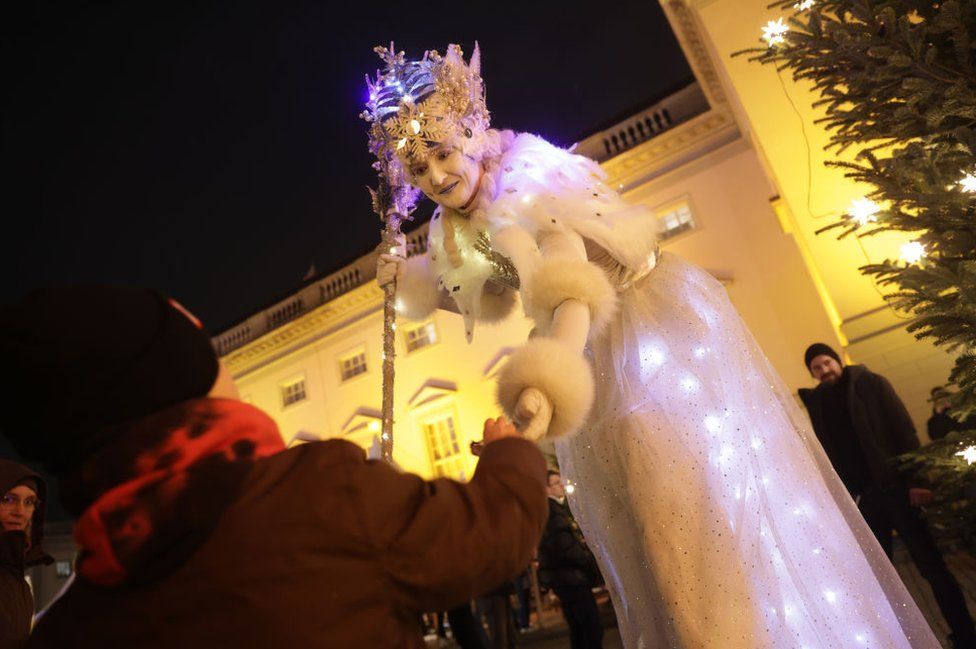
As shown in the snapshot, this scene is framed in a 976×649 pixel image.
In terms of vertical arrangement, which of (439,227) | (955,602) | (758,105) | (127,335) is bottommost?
(955,602)

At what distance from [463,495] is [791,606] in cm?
140

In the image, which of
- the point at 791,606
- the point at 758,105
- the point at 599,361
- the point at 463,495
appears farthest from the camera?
the point at 758,105

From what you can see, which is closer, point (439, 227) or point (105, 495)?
point (105, 495)

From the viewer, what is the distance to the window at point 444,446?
16.8m

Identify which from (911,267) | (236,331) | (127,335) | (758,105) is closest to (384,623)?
(127,335)

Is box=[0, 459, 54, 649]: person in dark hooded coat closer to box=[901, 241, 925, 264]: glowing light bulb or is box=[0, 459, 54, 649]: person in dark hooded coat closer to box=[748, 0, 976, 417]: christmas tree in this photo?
box=[748, 0, 976, 417]: christmas tree

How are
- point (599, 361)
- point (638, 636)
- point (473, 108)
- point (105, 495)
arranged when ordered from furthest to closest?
point (473, 108) → point (599, 361) → point (638, 636) → point (105, 495)

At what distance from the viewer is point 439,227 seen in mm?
2799

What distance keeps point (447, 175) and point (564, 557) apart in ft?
11.9

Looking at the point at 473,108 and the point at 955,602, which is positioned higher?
the point at 473,108

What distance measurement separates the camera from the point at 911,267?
3266mm

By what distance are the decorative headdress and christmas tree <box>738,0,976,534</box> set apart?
2209 mm

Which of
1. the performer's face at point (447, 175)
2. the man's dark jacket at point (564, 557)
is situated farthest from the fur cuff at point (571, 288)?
the man's dark jacket at point (564, 557)

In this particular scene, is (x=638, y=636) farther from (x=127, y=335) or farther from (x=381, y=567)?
(x=127, y=335)
